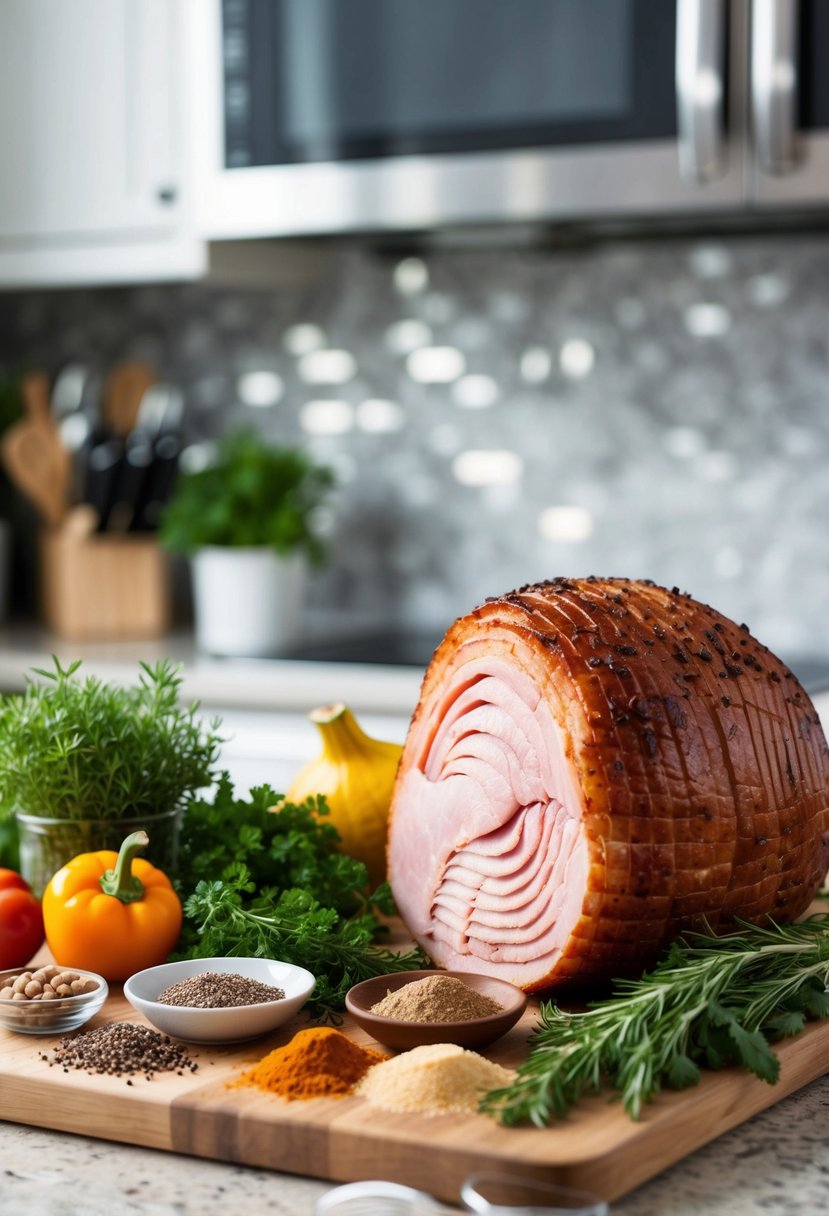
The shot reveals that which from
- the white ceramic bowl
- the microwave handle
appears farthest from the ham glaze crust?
the microwave handle

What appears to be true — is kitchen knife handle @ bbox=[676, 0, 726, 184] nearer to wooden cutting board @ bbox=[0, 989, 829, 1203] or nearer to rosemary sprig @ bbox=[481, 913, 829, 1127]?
rosemary sprig @ bbox=[481, 913, 829, 1127]

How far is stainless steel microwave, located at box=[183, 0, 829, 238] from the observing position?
225 centimetres

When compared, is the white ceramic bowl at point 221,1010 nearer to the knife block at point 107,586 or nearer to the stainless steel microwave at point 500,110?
the stainless steel microwave at point 500,110

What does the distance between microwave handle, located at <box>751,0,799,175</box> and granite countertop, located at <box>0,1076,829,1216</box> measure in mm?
1591

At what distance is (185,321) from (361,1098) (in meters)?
2.58

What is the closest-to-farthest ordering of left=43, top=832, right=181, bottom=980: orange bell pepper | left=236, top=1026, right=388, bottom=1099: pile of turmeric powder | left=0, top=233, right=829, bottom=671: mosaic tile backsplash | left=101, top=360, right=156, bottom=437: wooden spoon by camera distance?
1. left=236, top=1026, right=388, bottom=1099: pile of turmeric powder
2. left=43, top=832, right=181, bottom=980: orange bell pepper
3. left=0, top=233, right=829, bottom=671: mosaic tile backsplash
4. left=101, top=360, right=156, bottom=437: wooden spoon

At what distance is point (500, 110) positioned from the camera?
2459 mm

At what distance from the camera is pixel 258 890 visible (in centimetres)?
133

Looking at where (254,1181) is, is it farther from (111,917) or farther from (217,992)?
(111,917)

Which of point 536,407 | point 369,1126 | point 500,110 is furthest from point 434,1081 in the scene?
point 536,407

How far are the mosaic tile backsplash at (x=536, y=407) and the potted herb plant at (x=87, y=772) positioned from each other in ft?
5.37

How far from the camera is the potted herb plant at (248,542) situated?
2812 mm

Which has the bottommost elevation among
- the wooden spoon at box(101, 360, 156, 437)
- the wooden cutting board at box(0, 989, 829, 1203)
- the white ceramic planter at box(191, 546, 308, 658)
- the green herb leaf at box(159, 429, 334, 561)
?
the wooden cutting board at box(0, 989, 829, 1203)

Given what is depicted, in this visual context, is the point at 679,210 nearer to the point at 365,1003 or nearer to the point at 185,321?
the point at 185,321
